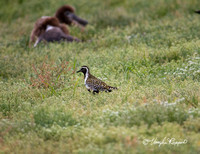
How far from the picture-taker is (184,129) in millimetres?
5062

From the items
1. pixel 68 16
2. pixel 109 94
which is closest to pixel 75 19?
pixel 68 16

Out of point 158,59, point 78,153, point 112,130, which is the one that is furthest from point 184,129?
point 158,59

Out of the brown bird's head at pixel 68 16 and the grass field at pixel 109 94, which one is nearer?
the grass field at pixel 109 94

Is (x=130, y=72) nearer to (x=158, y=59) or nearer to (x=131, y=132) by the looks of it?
(x=158, y=59)

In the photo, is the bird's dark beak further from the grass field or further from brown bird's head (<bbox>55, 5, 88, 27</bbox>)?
the grass field

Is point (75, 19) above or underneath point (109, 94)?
above

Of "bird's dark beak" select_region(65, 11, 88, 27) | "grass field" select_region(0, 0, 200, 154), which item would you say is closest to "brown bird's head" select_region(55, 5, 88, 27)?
"bird's dark beak" select_region(65, 11, 88, 27)

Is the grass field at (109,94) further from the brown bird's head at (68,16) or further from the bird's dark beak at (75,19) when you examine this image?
Answer: the brown bird's head at (68,16)

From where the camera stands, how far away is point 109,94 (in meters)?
7.05

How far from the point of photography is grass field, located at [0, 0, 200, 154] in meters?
4.92

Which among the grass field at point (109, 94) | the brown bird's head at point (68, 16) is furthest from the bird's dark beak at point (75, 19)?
the grass field at point (109, 94)

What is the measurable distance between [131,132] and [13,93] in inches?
148

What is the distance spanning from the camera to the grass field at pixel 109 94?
4.92m

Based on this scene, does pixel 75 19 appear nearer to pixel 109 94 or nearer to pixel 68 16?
pixel 68 16
